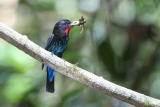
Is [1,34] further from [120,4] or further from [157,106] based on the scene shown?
[120,4]

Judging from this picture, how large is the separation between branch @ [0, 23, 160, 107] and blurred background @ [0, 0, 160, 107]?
1.81m

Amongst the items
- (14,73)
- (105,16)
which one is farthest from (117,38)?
(14,73)

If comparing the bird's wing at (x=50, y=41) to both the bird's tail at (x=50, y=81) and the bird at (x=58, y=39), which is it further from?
the bird's tail at (x=50, y=81)

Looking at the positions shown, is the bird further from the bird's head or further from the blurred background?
the blurred background

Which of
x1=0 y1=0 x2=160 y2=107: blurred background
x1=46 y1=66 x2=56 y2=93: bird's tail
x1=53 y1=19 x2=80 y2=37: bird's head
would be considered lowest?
x1=0 y1=0 x2=160 y2=107: blurred background

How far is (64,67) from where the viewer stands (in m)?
2.30

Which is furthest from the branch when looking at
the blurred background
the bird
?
the blurred background

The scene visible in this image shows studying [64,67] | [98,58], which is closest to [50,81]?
[64,67]

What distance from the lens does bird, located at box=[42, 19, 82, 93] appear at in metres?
2.08

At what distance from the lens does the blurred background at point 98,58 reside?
14.3 feet

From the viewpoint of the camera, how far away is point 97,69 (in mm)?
4449

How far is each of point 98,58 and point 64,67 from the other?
7.13ft

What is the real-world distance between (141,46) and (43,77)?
101 cm

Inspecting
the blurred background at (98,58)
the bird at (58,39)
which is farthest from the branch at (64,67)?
the blurred background at (98,58)
